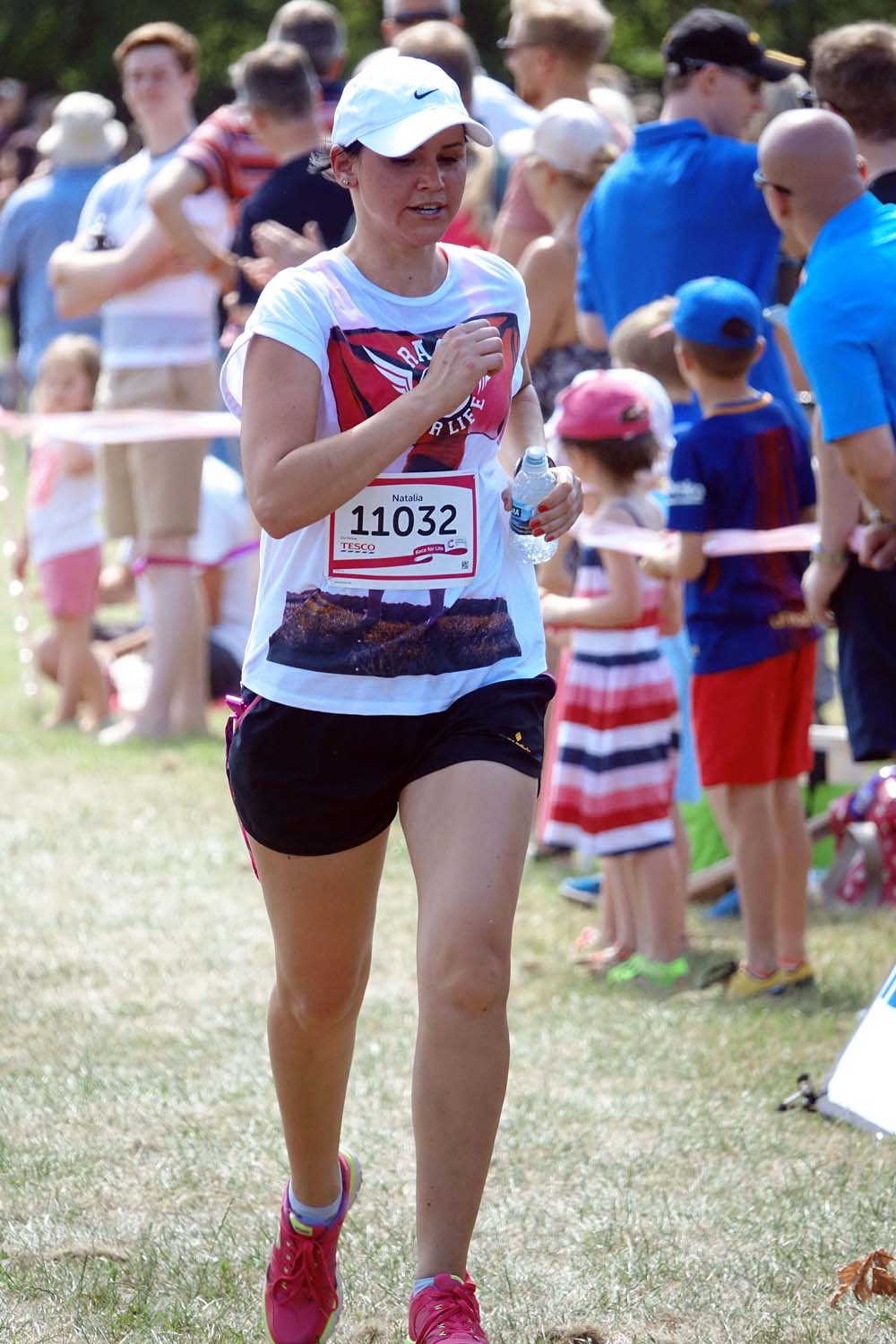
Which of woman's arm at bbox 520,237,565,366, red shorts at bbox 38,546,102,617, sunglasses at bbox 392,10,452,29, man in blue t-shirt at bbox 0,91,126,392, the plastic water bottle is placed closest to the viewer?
the plastic water bottle

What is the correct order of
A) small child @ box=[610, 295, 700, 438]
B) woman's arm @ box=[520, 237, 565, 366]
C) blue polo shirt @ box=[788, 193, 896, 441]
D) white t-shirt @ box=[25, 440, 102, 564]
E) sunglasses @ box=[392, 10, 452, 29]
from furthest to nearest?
1. white t-shirt @ box=[25, 440, 102, 564]
2. sunglasses @ box=[392, 10, 452, 29]
3. woman's arm @ box=[520, 237, 565, 366]
4. small child @ box=[610, 295, 700, 438]
5. blue polo shirt @ box=[788, 193, 896, 441]

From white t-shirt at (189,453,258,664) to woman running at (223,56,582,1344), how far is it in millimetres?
6161

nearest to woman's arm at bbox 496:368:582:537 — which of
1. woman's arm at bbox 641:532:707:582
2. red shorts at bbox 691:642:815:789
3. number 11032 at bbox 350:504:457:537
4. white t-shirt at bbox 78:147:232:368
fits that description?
number 11032 at bbox 350:504:457:537

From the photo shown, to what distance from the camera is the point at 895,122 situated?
5.23 m

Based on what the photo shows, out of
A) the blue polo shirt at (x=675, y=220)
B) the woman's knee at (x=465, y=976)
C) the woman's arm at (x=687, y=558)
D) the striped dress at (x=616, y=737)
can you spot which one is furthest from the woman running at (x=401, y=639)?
the blue polo shirt at (x=675, y=220)

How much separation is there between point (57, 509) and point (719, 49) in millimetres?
4515

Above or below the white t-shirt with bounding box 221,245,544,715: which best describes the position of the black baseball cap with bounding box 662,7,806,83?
above

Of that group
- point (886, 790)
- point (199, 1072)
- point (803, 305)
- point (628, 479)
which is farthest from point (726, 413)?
point (199, 1072)

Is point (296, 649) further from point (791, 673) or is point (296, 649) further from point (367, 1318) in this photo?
point (791, 673)

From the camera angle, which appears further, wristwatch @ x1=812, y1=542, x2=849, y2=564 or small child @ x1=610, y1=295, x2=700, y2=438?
small child @ x1=610, y1=295, x2=700, y2=438

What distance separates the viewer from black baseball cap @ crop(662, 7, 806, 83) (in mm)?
6363

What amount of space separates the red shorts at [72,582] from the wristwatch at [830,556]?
17.6ft

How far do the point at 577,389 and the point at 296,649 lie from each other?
2.55 metres

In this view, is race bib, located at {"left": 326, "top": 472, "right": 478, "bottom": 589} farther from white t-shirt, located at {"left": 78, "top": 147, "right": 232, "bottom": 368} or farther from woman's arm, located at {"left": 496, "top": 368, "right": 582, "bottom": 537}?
white t-shirt, located at {"left": 78, "top": 147, "right": 232, "bottom": 368}
